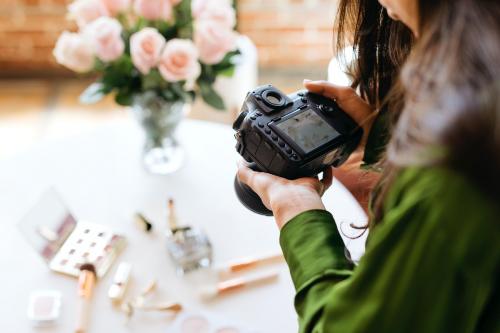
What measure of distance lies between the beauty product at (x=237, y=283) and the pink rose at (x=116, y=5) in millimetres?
511

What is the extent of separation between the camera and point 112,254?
0.99 meters

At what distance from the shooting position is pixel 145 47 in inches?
40.5

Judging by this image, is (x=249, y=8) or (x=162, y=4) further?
(x=249, y=8)

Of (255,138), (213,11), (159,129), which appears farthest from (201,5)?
(255,138)

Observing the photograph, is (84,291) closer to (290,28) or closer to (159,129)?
(159,129)

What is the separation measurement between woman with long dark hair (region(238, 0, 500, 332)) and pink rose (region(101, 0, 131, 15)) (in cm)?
56

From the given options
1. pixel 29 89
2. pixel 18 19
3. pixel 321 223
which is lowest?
pixel 29 89

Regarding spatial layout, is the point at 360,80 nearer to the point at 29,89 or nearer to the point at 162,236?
the point at 162,236

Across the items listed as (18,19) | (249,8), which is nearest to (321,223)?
(249,8)

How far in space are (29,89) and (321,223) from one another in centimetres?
173

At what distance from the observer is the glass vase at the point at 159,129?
111 centimetres

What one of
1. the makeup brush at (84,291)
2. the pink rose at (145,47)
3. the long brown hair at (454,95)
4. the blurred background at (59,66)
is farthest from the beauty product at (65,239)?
the blurred background at (59,66)

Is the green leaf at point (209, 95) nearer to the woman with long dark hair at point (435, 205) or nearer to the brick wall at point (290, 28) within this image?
the woman with long dark hair at point (435, 205)

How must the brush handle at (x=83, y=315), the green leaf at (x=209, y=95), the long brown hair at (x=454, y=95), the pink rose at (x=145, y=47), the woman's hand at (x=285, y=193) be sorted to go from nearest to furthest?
1. the long brown hair at (x=454, y=95)
2. the woman's hand at (x=285, y=193)
3. the brush handle at (x=83, y=315)
4. the pink rose at (x=145, y=47)
5. the green leaf at (x=209, y=95)
